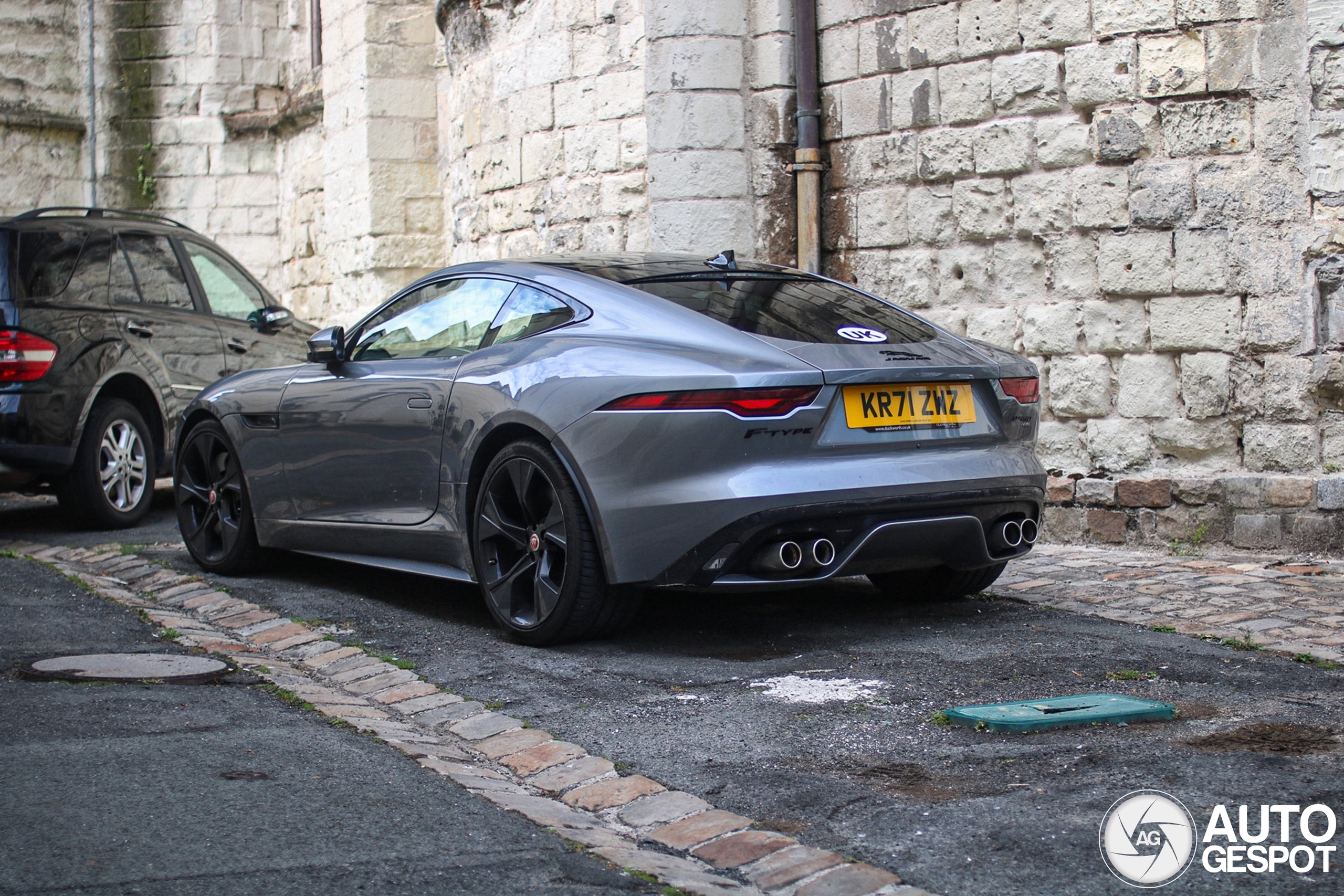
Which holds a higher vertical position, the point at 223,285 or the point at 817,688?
the point at 223,285

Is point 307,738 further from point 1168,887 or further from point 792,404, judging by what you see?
point 1168,887

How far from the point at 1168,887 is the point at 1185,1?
230 inches

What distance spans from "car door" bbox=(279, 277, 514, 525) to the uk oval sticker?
1.33 meters

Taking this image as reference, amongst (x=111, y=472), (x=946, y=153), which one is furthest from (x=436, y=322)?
(x=111, y=472)

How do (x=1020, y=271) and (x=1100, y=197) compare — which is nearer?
(x=1100, y=197)

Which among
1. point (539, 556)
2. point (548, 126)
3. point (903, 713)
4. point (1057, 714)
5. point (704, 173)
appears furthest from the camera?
point (548, 126)

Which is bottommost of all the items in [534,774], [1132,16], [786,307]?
[534,774]

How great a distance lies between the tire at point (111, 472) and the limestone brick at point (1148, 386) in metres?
5.81

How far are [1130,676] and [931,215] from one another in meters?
4.68

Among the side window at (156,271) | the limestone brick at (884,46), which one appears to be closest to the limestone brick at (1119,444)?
the limestone brick at (884,46)

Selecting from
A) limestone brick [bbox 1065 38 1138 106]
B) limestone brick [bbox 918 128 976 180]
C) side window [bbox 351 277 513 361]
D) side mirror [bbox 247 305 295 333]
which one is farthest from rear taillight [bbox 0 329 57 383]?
limestone brick [bbox 1065 38 1138 106]

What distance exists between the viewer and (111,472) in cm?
912

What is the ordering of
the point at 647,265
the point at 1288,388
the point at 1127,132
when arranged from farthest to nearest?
the point at 1127,132 < the point at 1288,388 < the point at 647,265

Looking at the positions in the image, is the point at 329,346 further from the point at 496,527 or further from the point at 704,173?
the point at 704,173
